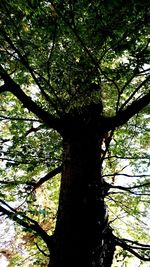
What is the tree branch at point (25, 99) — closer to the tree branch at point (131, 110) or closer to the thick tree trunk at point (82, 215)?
the thick tree trunk at point (82, 215)

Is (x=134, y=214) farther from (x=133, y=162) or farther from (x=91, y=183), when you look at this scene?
(x=91, y=183)

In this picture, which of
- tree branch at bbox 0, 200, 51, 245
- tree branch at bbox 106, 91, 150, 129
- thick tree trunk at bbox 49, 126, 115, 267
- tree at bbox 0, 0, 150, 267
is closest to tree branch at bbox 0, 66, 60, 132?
tree at bbox 0, 0, 150, 267

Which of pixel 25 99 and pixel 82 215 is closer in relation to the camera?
pixel 82 215

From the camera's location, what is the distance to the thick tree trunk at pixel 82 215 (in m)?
2.69

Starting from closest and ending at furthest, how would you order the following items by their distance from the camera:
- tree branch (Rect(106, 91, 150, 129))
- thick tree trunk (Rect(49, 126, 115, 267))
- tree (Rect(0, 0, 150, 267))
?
tree (Rect(0, 0, 150, 267)), thick tree trunk (Rect(49, 126, 115, 267)), tree branch (Rect(106, 91, 150, 129))

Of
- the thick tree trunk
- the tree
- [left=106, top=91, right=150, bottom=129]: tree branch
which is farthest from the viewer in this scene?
[left=106, top=91, right=150, bottom=129]: tree branch

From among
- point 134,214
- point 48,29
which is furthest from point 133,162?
point 48,29

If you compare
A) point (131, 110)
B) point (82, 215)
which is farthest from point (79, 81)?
point (82, 215)

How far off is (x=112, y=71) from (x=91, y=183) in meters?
1.20

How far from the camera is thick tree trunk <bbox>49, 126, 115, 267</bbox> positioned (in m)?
2.69

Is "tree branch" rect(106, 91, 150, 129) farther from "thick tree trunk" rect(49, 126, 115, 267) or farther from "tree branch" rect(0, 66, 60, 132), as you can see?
"tree branch" rect(0, 66, 60, 132)

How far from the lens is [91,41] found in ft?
8.74

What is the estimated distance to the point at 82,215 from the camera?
9.53ft

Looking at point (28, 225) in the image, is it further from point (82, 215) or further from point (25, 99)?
point (25, 99)
